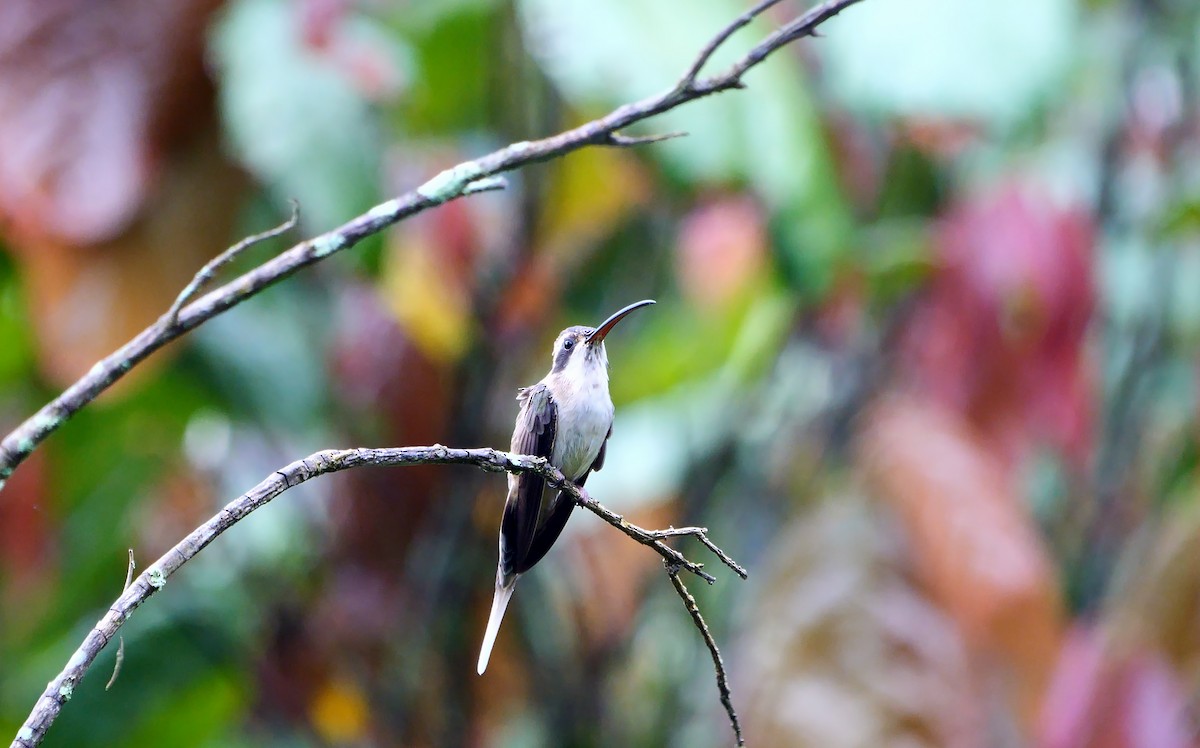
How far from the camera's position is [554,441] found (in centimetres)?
121

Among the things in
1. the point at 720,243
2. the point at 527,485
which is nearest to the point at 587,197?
the point at 720,243

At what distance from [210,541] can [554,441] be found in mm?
526

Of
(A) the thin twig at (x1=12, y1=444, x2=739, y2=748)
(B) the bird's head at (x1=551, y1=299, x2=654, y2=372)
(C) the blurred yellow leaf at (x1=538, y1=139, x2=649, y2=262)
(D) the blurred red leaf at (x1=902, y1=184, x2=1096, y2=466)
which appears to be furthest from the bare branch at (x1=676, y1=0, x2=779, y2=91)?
(D) the blurred red leaf at (x1=902, y1=184, x2=1096, y2=466)

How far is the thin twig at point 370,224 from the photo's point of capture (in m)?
0.86

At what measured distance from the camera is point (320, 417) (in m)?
3.01

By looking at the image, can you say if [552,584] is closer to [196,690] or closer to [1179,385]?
[196,690]

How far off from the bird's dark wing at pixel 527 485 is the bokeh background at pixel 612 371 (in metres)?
1.09

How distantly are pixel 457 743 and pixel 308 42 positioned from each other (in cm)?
167

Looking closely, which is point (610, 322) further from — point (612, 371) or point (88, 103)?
point (612, 371)

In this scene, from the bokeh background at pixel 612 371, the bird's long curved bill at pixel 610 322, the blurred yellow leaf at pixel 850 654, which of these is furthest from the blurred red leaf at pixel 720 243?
the bird's long curved bill at pixel 610 322

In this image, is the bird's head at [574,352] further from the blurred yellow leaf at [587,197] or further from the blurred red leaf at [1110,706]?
the blurred red leaf at [1110,706]

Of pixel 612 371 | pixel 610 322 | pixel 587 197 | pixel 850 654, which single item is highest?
pixel 587 197

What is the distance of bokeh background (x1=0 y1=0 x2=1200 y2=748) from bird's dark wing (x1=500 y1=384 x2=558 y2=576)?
1.09 metres

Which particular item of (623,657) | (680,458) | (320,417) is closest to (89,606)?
(320,417)
